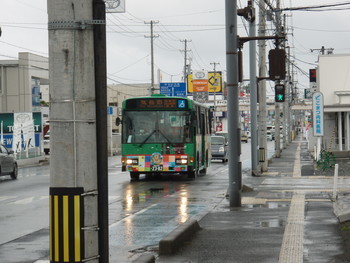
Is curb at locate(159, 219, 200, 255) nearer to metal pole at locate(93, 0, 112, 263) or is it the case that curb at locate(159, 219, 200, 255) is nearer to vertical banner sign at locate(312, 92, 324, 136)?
metal pole at locate(93, 0, 112, 263)

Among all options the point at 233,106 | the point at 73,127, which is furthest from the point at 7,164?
the point at 73,127

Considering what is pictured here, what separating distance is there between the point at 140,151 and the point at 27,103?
1820 inches

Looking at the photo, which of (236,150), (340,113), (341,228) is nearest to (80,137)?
(341,228)

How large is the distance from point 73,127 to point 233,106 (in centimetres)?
1136

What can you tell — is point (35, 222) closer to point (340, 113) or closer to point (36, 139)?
point (36, 139)

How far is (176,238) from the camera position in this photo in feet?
35.1

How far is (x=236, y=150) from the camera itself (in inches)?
673

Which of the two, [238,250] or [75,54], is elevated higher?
[75,54]

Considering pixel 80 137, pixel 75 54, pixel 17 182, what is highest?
pixel 75 54

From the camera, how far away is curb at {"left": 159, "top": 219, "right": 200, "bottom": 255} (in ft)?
33.8

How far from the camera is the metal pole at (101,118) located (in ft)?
20.8

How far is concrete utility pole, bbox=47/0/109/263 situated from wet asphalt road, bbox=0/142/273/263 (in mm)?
4047

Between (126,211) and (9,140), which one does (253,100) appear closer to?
(126,211)

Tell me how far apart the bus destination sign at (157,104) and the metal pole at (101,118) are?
20.8 m
